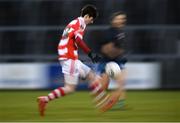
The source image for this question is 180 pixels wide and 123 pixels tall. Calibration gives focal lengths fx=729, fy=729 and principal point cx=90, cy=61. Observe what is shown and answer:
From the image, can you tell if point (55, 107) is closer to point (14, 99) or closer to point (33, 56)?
point (14, 99)

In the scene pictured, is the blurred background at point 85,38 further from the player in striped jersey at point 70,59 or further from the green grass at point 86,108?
the player in striped jersey at point 70,59

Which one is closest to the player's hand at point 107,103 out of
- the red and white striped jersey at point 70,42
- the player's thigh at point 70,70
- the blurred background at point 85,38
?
the player's thigh at point 70,70

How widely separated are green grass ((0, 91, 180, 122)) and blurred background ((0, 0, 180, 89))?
3.88ft

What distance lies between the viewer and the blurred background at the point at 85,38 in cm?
1952

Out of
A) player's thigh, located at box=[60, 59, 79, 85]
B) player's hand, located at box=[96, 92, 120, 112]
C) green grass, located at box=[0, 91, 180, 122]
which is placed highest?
player's thigh, located at box=[60, 59, 79, 85]

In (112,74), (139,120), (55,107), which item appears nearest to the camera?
(139,120)

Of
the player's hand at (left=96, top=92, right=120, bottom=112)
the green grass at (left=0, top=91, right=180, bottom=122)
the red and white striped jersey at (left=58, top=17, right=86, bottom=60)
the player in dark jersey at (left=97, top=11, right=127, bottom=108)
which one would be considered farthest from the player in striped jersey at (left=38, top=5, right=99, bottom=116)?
the player in dark jersey at (left=97, top=11, right=127, bottom=108)

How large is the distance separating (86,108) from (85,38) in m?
6.58

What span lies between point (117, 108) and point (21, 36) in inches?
297

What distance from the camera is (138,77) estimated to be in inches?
757

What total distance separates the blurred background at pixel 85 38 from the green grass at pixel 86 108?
1.18 meters

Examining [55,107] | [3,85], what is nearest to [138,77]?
[3,85]

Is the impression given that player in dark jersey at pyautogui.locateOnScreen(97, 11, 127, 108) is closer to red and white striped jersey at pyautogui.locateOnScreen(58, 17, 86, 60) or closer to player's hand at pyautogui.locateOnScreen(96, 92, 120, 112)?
player's hand at pyautogui.locateOnScreen(96, 92, 120, 112)

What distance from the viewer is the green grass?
39.6 feet
